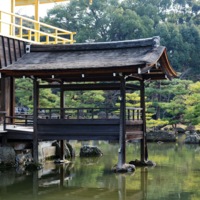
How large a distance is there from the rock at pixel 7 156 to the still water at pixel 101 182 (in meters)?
0.65

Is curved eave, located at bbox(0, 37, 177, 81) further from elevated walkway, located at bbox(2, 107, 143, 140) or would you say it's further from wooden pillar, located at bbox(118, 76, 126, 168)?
elevated walkway, located at bbox(2, 107, 143, 140)

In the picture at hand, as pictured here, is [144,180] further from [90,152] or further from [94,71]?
[90,152]

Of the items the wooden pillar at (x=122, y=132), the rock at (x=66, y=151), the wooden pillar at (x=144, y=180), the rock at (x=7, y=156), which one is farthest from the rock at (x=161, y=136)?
the rock at (x=7, y=156)

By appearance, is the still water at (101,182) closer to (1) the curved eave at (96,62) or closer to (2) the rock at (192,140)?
(1) the curved eave at (96,62)

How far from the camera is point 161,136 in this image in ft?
89.1

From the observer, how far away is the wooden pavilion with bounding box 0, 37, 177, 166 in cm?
1390

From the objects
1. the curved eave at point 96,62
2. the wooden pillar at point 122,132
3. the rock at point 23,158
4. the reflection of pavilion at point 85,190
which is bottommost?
the reflection of pavilion at point 85,190

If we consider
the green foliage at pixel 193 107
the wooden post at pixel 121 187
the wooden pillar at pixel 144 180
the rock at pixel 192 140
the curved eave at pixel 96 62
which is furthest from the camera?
the green foliage at pixel 193 107

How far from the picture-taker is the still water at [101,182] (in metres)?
10.8

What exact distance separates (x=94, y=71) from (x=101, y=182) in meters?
3.52

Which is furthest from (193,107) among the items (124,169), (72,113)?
(124,169)

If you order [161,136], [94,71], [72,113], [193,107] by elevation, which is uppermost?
[94,71]

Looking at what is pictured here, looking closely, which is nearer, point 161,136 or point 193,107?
point 161,136

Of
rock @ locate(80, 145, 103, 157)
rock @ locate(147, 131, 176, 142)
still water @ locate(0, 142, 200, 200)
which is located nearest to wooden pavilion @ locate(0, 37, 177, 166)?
A: still water @ locate(0, 142, 200, 200)
